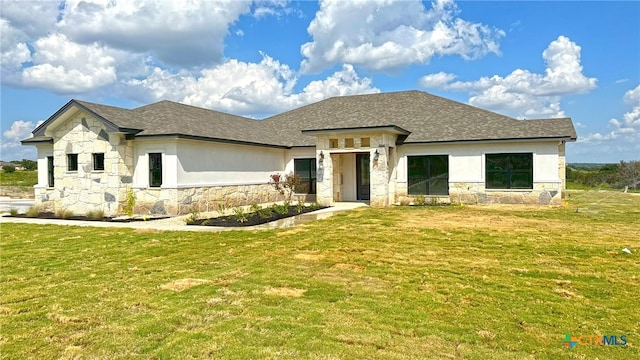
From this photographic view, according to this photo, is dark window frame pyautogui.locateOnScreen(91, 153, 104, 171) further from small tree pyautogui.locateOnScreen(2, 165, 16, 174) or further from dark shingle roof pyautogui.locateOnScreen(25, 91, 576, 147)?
small tree pyautogui.locateOnScreen(2, 165, 16, 174)

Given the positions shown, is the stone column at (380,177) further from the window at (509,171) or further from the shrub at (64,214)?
the shrub at (64,214)

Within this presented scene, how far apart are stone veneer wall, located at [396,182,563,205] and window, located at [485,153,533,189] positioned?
11.9 inches

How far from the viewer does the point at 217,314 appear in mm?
5199

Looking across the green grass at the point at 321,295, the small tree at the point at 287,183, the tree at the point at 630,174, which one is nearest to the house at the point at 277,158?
the small tree at the point at 287,183

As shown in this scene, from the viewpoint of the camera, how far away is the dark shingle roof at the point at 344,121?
700 inches

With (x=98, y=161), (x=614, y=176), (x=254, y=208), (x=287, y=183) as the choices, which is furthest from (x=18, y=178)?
(x=614, y=176)

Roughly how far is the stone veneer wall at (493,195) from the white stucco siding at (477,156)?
338mm

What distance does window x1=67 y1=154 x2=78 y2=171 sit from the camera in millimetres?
18234

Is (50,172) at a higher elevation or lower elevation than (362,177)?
higher

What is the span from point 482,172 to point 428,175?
265cm

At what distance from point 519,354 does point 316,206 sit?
48.7 feet

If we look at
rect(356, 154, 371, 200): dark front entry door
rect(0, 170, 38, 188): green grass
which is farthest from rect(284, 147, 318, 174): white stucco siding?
rect(0, 170, 38, 188): green grass

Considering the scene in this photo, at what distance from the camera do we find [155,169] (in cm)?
1734

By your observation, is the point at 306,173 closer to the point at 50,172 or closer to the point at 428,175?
the point at 428,175
